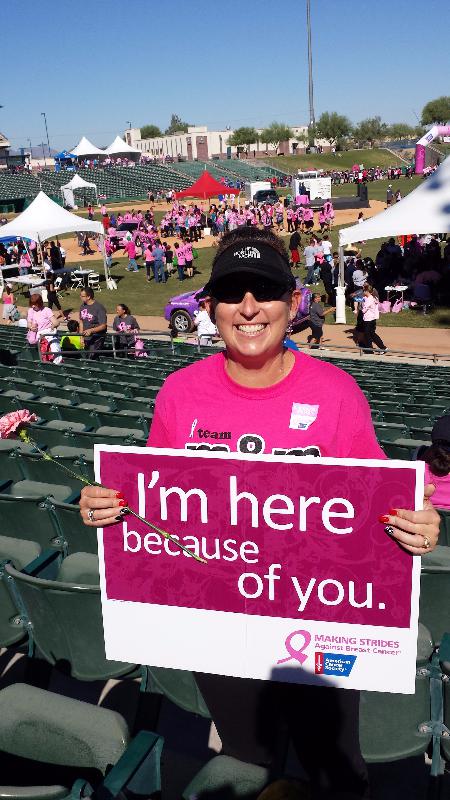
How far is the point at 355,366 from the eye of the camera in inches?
505

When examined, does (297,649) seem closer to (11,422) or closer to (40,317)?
(11,422)

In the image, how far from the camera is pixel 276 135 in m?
127

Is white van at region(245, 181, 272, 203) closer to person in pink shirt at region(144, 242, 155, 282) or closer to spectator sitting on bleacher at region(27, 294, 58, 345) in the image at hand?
person in pink shirt at region(144, 242, 155, 282)

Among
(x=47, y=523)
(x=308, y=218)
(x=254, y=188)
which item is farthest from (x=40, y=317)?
(x=254, y=188)

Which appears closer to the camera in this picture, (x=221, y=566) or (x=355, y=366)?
(x=221, y=566)

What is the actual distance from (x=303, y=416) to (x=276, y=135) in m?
136

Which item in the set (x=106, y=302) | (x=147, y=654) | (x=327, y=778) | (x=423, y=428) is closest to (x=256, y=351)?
(x=147, y=654)

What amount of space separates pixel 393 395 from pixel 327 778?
725 cm

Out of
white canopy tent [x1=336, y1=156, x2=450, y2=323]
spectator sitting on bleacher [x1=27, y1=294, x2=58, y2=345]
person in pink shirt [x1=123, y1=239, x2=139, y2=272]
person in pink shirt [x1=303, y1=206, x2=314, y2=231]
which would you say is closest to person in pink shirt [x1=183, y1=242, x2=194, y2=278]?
person in pink shirt [x1=123, y1=239, x2=139, y2=272]

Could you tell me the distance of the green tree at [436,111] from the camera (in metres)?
128

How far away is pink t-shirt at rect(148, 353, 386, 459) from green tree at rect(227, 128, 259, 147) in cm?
13236

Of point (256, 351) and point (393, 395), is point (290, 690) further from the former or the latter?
point (393, 395)

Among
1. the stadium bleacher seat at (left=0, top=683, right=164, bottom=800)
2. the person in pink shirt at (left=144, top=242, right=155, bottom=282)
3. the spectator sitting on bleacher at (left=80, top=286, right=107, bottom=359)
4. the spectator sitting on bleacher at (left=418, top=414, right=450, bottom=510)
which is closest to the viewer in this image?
the stadium bleacher seat at (left=0, top=683, right=164, bottom=800)

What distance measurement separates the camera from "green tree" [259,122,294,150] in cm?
12744
